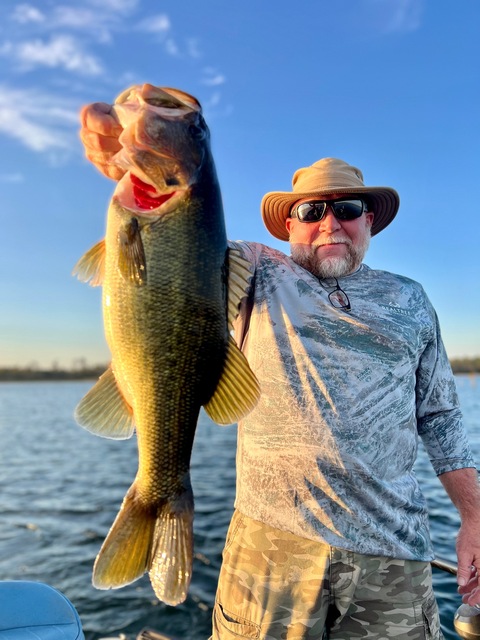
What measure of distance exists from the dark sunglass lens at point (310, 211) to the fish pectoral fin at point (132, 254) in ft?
5.11

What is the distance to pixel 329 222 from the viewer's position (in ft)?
11.0

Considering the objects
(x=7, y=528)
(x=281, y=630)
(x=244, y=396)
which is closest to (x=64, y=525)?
(x=7, y=528)

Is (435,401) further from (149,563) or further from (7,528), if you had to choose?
(7,528)

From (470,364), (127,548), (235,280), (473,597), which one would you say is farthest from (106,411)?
(470,364)

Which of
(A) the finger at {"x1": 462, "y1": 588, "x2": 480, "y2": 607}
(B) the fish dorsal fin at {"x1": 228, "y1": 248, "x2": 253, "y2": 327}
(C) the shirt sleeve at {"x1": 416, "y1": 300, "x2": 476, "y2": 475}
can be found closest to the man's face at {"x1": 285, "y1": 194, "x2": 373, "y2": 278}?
(C) the shirt sleeve at {"x1": 416, "y1": 300, "x2": 476, "y2": 475}

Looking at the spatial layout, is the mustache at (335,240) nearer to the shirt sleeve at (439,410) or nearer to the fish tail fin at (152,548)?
the shirt sleeve at (439,410)

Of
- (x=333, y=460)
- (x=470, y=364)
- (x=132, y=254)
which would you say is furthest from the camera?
(x=470, y=364)

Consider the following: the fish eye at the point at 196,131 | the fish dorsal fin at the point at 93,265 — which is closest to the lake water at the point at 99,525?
the fish dorsal fin at the point at 93,265

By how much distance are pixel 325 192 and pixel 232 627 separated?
8.47 ft

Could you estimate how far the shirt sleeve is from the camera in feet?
10.9

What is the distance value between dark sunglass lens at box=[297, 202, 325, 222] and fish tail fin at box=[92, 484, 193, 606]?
1930 mm

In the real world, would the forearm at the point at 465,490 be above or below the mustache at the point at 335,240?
below

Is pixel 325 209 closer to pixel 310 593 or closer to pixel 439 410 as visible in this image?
pixel 439 410

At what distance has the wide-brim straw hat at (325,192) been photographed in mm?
3391
